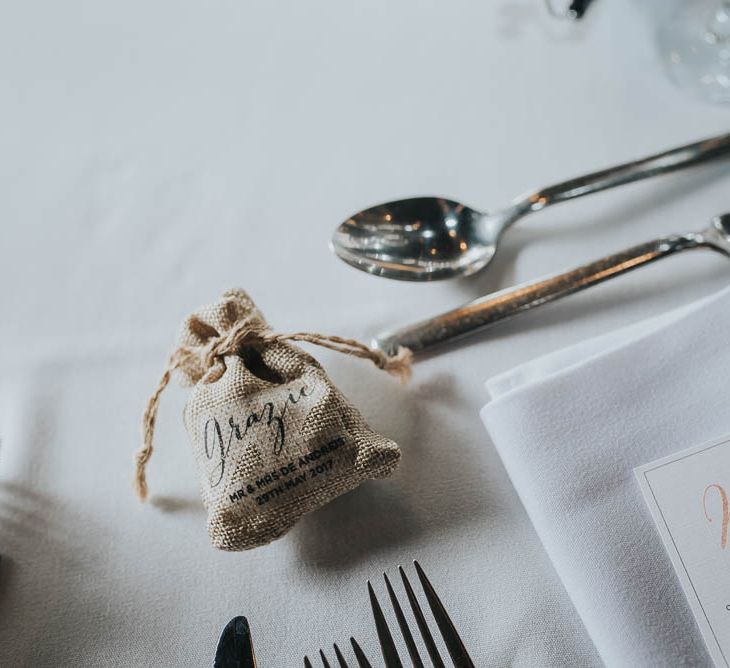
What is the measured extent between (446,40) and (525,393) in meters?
0.42

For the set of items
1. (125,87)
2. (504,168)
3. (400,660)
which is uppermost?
(125,87)

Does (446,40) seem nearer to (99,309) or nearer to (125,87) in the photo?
(125,87)

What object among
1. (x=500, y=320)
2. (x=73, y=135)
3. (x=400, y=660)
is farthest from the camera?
(x=73, y=135)

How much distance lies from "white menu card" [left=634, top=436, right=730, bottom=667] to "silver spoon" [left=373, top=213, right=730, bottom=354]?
0.18m

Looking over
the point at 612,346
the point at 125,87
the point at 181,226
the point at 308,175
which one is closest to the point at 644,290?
the point at 612,346

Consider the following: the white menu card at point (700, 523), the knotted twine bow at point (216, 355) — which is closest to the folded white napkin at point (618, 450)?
the white menu card at point (700, 523)

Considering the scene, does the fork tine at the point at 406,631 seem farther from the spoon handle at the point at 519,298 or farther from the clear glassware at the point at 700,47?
the clear glassware at the point at 700,47

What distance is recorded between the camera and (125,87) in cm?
70

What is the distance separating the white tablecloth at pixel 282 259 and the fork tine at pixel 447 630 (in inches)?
1.4

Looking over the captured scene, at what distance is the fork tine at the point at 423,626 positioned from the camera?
416 millimetres

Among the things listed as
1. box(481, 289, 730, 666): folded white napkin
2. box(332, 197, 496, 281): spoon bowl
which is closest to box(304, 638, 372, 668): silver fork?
box(481, 289, 730, 666): folded white napkin

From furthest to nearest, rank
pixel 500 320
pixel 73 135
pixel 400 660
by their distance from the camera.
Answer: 1. pixel 73 135
2. pixel 500 320
3. pixel 400 660

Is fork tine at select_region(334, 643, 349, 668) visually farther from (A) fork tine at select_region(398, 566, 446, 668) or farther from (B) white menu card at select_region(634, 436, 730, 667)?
(B) white menu card at select_region(634, 436, 730, 667)

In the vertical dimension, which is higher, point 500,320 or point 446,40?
point 446,40
